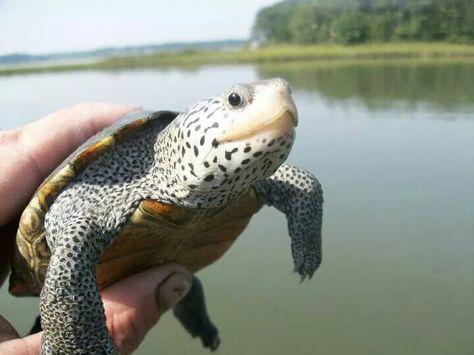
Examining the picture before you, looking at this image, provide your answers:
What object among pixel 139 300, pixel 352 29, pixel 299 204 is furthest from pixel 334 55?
pixel 139 300

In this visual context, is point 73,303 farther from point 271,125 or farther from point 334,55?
point 334,55

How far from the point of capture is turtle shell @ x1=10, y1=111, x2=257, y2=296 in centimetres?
150

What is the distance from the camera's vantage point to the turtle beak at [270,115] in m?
1.18

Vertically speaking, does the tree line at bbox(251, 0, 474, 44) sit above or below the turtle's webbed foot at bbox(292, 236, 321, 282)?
below

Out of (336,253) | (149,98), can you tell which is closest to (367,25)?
(149,98)

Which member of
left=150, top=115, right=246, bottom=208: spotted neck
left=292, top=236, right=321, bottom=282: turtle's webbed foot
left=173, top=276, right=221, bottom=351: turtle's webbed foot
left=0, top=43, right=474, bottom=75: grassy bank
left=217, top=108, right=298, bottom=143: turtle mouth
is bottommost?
left=0, top=43, right=474, bottom=75: grassy bank

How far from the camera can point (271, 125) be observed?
1179 millimetres

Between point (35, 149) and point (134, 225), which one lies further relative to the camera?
point (35, 149)

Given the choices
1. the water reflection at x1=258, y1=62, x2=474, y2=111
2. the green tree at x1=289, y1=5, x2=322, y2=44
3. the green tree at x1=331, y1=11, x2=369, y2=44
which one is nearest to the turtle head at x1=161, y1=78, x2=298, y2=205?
the water reflection at x1=258, y1=62, x2=474, y2=111

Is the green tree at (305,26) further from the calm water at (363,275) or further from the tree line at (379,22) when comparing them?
the calm water at (363,275)

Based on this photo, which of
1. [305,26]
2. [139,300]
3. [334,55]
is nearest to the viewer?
[139,300]

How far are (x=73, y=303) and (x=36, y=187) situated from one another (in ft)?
1.94

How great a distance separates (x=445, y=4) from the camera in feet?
78.7

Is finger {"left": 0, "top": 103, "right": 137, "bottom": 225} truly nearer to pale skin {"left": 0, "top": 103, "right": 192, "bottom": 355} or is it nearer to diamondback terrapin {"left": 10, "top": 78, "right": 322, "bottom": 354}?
pale skin {"left": 0, "top": 103, "right": 192, "bottom": 355}
